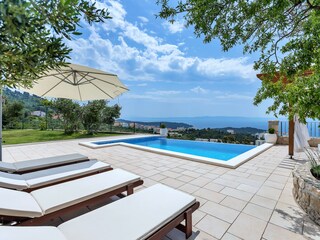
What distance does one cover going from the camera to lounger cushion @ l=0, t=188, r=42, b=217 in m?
2.05

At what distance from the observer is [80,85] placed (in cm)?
A: 625

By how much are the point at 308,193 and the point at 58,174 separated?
455 centimetres

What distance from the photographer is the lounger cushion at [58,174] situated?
3.16m

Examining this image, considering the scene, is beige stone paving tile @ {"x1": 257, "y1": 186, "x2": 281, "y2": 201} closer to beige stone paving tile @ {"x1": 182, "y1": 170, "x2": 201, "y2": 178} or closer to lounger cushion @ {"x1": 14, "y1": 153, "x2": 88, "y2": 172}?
beige stone paving tile @ {"x1": 182, "y1": 170, "x2": 201, "y2": 178}

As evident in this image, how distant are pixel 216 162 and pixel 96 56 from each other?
35.3 ft

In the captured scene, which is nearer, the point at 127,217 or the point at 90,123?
the point at 127,217

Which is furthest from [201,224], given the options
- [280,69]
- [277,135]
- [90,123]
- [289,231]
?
[90,123]

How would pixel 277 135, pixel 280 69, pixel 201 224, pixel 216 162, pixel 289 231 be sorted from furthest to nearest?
1. pixel 277 135
2. pixel 216 162
3. pixel 280 69
4. pixel 201 224
5. pixel 289 231

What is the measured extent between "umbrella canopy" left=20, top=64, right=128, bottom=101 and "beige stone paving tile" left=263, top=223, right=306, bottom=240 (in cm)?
489

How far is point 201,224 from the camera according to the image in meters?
2.66

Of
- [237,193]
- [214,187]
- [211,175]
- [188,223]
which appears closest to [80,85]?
[211,175]

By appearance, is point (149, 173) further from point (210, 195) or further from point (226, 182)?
point (226, 182)

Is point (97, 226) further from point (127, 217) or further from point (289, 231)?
point (289, 231)

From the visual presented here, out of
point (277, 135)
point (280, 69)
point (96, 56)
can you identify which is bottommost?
point (277, 135)
